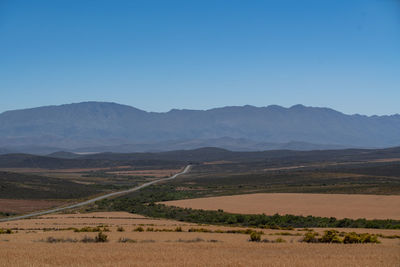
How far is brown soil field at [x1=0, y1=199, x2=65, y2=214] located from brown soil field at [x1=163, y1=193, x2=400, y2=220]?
642 inches

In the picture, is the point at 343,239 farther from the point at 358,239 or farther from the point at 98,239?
the point at 98,239

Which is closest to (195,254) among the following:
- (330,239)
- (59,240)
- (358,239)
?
(330,239)

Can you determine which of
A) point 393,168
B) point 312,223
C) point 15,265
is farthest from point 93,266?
point 393,168

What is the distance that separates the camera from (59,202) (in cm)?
7119

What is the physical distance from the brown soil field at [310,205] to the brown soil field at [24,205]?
1630 cm

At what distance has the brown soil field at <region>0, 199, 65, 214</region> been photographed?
6069 cm

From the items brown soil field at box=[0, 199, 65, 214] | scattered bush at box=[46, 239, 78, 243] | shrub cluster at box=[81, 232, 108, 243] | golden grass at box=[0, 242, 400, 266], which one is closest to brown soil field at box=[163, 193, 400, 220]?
brown soil field at box=[0, 199, 65, 214]

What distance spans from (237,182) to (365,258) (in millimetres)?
76202

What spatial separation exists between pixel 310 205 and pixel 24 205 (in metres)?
34.8

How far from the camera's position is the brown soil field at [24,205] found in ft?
199

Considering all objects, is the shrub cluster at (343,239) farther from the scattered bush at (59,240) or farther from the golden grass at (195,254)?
the scattered bush at (59,240)

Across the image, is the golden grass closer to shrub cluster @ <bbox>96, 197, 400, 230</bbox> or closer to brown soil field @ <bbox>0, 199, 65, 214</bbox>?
shrub cluster @ <bbox>96, 197, 400, 230</bbox>

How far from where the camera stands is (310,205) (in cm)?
5328

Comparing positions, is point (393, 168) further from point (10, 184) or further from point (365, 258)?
point (365, 258)
